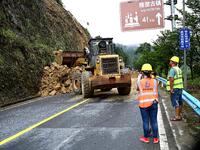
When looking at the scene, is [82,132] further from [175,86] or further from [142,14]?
[142,14]

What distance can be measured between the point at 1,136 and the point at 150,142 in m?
3.65

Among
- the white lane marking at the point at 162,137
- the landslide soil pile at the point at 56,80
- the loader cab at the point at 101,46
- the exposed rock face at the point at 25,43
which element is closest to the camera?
the white lane marking at the point at 162,137

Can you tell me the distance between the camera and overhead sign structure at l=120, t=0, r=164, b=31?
25000mm

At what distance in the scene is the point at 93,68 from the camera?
806 inches

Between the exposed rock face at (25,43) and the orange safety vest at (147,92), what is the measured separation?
12181 millimetres

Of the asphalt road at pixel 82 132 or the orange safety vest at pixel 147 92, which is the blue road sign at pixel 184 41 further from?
the orange safety vest at pixel 147 92

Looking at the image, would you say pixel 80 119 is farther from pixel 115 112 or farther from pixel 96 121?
pixel 115 112

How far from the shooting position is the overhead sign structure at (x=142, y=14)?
25.0 m

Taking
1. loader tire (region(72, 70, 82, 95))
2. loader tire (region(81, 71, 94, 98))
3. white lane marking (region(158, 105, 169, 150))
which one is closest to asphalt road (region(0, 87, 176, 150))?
white lane marking (region(158, 105, 169, 150))

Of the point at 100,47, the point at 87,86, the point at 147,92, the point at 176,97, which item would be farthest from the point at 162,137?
the point at 100,47

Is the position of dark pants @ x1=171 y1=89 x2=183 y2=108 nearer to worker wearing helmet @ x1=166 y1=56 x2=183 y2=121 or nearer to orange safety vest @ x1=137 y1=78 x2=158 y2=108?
worker wearing helmet @ x1=166 y1=56 x2=183 y2=121

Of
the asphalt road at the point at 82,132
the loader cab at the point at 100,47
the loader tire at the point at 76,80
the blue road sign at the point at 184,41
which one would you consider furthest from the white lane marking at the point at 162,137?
the loader tire at the point at 76,80

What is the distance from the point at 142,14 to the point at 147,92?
58.7ft

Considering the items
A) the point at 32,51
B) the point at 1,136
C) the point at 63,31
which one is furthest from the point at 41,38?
the point at 1,136
